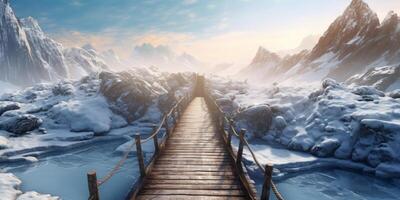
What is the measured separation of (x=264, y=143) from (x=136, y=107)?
56.3 feet

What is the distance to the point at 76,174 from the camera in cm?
Result: 1798

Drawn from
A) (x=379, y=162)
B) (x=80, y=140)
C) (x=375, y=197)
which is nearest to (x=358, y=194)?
(x=375, y=197)

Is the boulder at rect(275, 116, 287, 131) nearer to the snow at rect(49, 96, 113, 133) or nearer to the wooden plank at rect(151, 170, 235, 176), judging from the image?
the wooden plank at rect(151, 170, 235, 176)

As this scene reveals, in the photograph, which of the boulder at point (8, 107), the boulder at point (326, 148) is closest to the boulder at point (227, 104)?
the boulder at point (326, 148)

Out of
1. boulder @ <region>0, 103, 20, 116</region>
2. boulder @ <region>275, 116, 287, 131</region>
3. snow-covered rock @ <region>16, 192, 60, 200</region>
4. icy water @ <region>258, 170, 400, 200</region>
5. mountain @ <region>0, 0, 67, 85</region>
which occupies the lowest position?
icy water @ <region>258, 170, 400, 200</region>

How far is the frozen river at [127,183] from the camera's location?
1419cm

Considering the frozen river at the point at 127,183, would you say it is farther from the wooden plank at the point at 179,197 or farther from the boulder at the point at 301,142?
the wooden plank at the point at 179,197

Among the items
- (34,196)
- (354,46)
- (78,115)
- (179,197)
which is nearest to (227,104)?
(78,115)

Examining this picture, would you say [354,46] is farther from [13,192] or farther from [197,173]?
[13,192]

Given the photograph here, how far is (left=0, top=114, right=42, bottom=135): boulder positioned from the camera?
79.5 feet

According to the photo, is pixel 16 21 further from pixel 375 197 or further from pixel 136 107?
pixel 375 197

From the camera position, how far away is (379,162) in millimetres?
16578

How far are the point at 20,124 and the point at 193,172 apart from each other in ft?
81.4

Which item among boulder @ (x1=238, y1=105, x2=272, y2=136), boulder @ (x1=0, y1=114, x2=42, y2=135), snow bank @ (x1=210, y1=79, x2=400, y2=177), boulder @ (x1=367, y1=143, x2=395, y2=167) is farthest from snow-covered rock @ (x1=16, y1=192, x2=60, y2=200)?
boulder @ (x1=367, y1=143, x2=395, y2=167)
